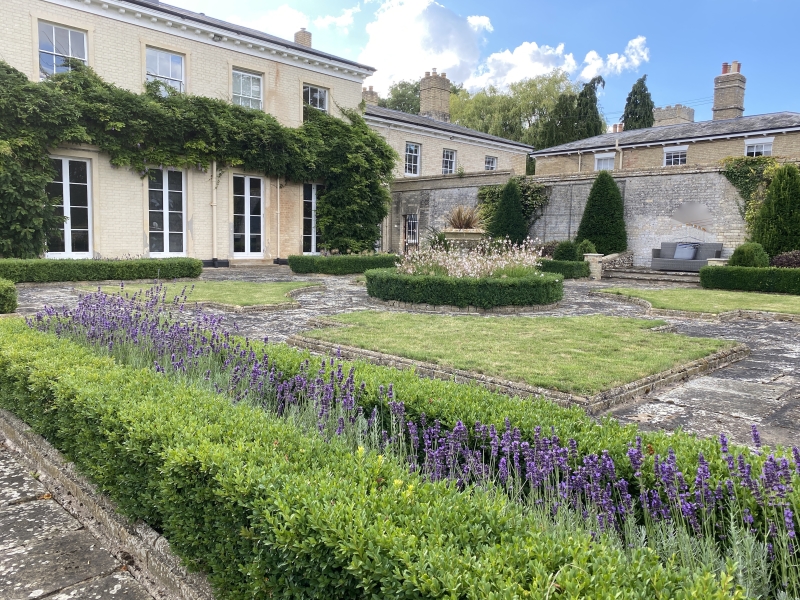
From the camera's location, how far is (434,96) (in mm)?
33031

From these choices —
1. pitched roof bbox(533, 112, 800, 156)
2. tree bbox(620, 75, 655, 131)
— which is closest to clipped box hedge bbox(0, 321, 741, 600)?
pitched roof bbox(533, 112, 800, 156)

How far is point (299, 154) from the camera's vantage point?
2092cm

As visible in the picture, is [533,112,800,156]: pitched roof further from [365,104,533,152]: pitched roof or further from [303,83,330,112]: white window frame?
[303,83,330,112]: white window frame

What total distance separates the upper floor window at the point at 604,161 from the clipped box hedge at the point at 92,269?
19959 millimetres

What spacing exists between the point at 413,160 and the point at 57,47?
626 inches

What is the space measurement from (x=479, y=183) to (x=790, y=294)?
12.8m

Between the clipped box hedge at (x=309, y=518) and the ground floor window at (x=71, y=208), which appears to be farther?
the ground floor window at (x=71, y=208)

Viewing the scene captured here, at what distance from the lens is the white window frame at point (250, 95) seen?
798 inches

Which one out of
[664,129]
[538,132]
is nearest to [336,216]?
[664,129]

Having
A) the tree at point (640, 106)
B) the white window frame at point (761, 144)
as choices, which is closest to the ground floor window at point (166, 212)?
the white window frame at point (761, 144)

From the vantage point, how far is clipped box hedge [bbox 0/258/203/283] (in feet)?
42.2

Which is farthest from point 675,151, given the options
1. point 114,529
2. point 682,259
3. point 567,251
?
point 114,529

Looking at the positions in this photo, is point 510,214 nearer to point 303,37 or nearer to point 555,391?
point 303,37

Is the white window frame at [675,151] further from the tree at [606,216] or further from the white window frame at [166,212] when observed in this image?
the white window frame at [166,212]
